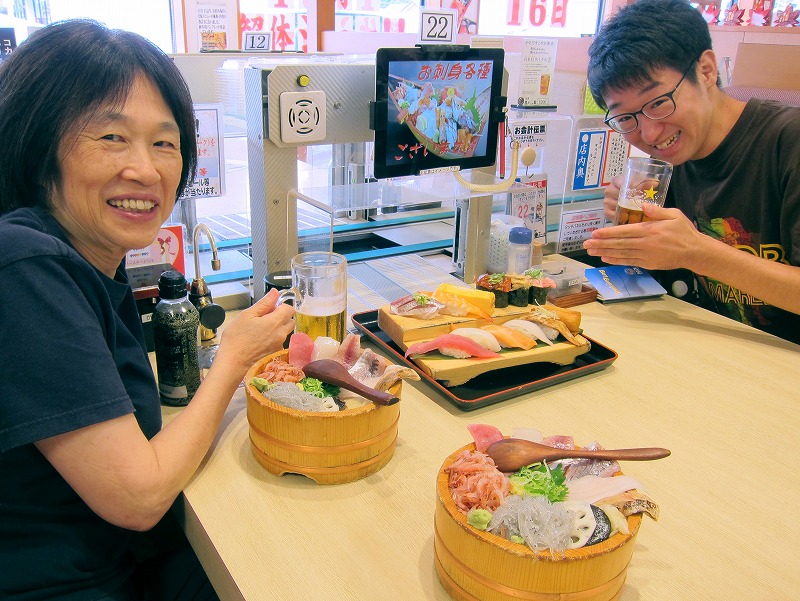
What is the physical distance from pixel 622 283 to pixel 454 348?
Answer: 2.47ft

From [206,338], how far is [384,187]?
24.8 inches

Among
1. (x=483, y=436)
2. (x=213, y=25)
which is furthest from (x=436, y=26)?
(x=213, y=25)

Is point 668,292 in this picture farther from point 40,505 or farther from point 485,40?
point 40,505

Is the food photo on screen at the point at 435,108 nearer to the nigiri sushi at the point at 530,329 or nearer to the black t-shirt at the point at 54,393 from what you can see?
the nigiri sushi at the point at 530,329

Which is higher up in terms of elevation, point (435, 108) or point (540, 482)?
point (435, 108)

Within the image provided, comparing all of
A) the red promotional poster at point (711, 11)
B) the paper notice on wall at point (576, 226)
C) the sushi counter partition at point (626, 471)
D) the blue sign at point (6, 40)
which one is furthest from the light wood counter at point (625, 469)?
the red promotional poster at point (711, 11)

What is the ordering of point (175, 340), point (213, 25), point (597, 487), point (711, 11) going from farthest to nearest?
point (711, 11)
point (213, 25)
point (175, 340)
point (597, 487)

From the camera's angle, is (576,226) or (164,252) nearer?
(164,252)

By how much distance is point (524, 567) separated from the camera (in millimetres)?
764

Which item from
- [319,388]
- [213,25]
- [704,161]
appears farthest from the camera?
[213,25]

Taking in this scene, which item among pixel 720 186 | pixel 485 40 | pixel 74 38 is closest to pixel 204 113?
pixel 74 38

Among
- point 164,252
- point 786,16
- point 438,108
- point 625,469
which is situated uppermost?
point 786,16

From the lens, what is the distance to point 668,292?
2043mm

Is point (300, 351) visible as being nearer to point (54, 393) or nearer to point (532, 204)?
point (54, 393)
